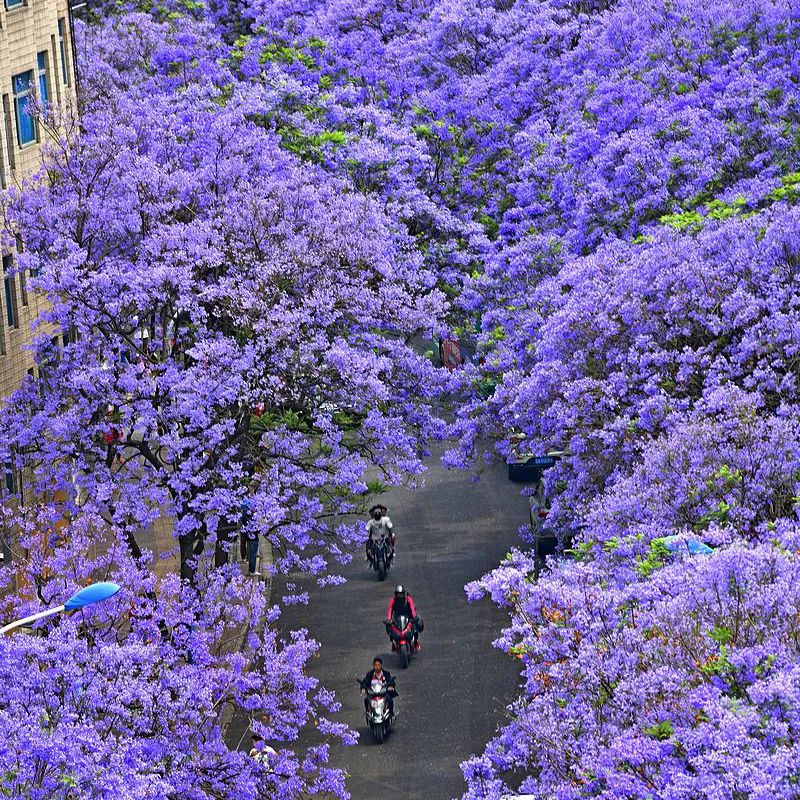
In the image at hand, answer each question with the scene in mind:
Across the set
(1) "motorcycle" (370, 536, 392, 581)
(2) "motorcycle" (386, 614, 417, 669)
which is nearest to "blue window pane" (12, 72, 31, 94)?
(1) "motorcycle" (370, 536, 392, 581)

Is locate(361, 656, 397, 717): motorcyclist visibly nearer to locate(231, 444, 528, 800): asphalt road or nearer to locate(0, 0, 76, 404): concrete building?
locate(231, 444, 528, 800): asphalt road

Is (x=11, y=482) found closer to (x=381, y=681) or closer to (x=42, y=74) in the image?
(x=42, y=74)

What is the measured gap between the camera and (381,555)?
40.8 metres

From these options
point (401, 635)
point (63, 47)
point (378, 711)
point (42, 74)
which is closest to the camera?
point (378, 711)

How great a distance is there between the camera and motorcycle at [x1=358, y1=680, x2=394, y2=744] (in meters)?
32.3

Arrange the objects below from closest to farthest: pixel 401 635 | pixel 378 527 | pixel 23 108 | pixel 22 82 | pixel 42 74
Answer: pixel 401 635 < pixel 378 527 < pixel 23 108 < pixel 22 82 < pixel 42 74

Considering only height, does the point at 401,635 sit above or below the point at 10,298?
below

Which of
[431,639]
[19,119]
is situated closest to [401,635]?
[431,639]

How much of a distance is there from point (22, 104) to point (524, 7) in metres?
16.7

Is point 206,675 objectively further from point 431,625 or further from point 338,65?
point 338,65

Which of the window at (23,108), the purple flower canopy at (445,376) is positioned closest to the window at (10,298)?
the window at (23,108)

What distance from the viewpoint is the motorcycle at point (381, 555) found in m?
40.7

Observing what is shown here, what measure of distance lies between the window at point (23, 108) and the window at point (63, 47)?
3.87 meters

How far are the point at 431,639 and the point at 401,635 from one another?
1.84 m
